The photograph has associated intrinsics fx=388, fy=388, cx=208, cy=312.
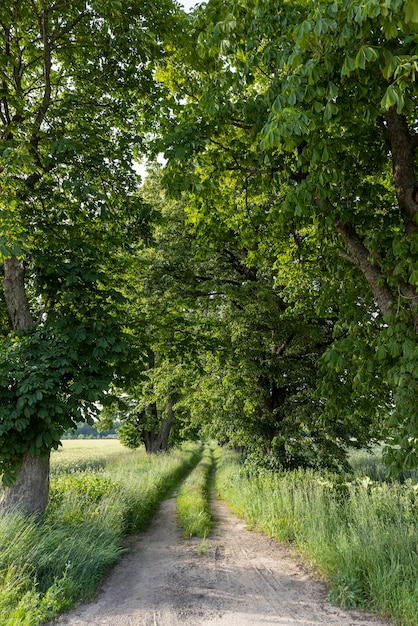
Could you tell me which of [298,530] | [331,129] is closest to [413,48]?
[331,129]

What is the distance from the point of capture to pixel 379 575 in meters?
4.54

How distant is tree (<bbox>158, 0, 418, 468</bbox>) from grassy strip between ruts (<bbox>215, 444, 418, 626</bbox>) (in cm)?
150

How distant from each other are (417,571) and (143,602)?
324 centimetres

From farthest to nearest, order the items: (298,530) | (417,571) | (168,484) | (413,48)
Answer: (168,484), (298,530), (417,571), (413,48)

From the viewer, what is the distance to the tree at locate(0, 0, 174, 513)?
5.32 metres

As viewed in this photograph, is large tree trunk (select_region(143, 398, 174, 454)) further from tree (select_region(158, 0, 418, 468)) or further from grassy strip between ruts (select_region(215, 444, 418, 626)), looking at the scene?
tree (select_region(158, 0, 418, 468))

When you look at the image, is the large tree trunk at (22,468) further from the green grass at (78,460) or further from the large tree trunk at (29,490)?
the green grass at (78,460)

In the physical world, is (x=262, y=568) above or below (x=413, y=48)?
below

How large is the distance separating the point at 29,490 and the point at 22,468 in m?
0.36

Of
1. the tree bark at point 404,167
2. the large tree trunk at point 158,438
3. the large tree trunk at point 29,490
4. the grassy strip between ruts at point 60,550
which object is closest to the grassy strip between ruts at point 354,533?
the grassy strip between ruts at point 60,550

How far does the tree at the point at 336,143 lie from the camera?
10.9 feet

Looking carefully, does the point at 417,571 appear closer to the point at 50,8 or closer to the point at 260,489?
the point at 260,489

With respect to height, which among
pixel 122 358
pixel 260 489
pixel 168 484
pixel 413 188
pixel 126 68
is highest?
pixel 126 68

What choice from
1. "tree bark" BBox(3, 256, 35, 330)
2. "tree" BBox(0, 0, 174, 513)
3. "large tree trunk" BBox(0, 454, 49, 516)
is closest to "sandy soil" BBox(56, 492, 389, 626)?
"large tree trunk" BBox(0, 454, 49, 516)
